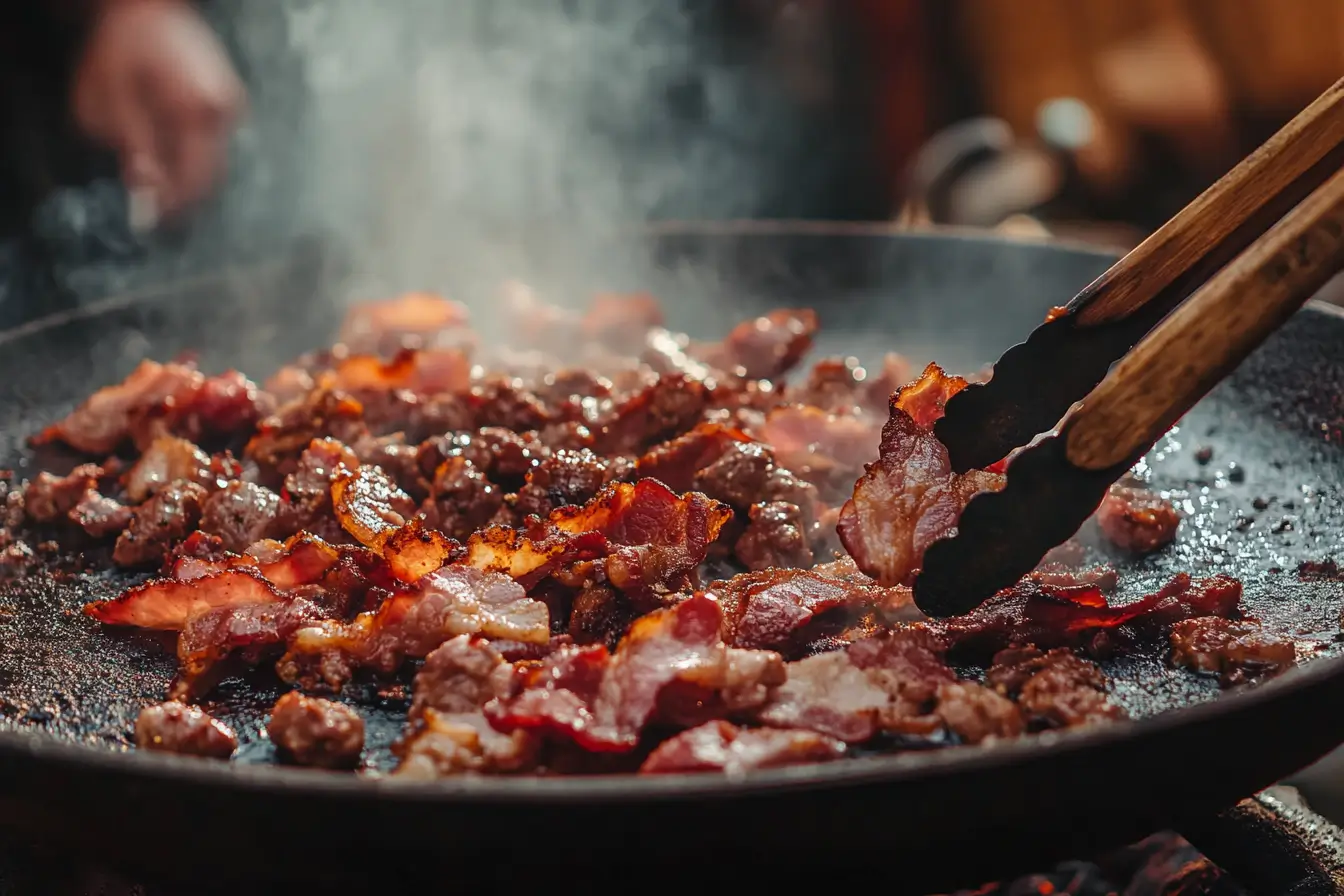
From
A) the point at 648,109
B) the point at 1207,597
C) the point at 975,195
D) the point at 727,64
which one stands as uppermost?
the point at 727,64

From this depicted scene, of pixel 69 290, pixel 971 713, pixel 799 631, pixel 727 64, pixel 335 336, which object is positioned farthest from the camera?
pixel 727 64

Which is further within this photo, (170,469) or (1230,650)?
(170,469)

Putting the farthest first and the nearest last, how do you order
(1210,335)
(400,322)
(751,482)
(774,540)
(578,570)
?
(400,322), (751,482), (774,540), (578,570), (1210,335)

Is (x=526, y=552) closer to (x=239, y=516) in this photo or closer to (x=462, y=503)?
(x=462, y=503)

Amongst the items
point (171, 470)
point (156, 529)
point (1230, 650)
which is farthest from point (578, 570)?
point (171, 470)

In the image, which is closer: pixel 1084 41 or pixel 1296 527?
pixel 1296 527

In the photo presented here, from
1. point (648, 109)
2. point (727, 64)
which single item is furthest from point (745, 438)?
point (727, 64)

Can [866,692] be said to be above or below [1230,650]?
below

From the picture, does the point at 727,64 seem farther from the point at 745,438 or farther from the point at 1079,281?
the point at 745,438
